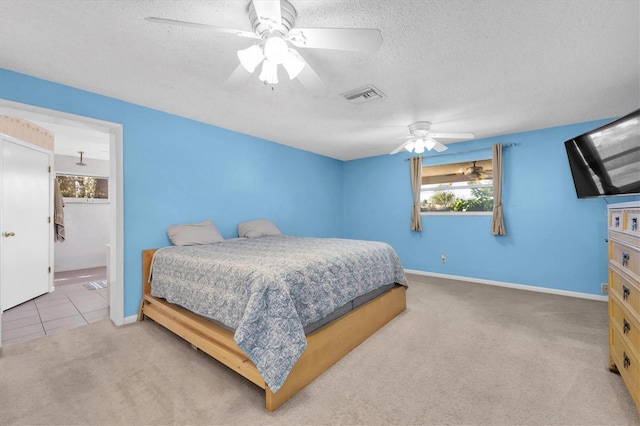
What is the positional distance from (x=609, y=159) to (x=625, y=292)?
1.63 m

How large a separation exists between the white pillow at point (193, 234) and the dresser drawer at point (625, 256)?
3.55 m

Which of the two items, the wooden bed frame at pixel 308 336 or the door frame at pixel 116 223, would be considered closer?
the wooden bed frame at pixel 308 336

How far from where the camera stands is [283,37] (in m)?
1.60

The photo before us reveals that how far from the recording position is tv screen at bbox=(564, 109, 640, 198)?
2.29 m

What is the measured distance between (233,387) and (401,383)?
1132 millimetres

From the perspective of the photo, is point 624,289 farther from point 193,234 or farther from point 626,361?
point 193,234

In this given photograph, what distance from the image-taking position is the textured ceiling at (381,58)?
161 centimetres

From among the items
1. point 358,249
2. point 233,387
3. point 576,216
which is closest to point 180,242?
point 233,387

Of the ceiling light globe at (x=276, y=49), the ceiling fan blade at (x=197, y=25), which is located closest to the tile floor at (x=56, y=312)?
the ceiling fan blade at (x=197, y=25)

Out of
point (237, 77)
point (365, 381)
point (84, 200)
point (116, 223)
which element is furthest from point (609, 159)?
point (84, 200)

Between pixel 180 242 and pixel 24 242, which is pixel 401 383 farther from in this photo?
pixel 24 242

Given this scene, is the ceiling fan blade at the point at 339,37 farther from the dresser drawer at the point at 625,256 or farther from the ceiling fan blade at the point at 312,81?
the dresser drawer at the point at 625,256

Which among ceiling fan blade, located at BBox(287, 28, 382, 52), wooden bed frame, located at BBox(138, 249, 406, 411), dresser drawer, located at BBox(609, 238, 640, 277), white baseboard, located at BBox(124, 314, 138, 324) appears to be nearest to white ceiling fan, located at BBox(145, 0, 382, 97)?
ceiling fan blade, located at BBox(287, 28, 382, 52)

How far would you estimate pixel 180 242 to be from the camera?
306 centimetres
